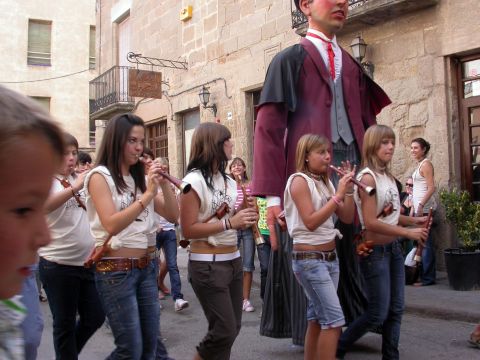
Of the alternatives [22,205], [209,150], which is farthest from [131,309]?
[22,205]

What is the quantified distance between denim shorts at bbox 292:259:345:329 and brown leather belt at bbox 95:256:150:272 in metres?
0.99

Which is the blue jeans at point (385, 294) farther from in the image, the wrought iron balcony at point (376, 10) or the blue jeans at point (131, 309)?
the wrought iron balcony at point (376, 10)

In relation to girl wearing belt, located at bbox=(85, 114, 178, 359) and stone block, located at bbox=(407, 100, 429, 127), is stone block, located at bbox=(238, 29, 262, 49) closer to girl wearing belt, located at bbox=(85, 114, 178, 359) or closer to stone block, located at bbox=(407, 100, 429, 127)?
stone block, located at bbox=(407, 100, 429, 127)

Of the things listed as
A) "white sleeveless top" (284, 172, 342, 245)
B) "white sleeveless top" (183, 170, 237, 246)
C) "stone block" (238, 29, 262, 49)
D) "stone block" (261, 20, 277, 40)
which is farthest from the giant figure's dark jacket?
"stone block" (238, 29, 262, 49)

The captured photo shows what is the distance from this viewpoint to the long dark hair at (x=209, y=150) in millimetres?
3463

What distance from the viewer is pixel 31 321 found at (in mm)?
2869

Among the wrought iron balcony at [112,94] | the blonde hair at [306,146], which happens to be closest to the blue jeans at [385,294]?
the blonde hair at [306,146]

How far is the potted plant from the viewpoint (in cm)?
675

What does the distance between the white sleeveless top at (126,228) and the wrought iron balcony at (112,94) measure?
12639mm

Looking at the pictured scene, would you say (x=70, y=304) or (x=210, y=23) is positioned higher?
(x=210, y=23)

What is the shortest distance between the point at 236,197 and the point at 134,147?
28.2 inches

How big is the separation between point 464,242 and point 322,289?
4.29m

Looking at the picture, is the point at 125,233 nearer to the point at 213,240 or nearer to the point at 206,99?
the point at 213,240

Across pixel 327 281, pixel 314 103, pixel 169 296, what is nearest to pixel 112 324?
pixel 327 281
